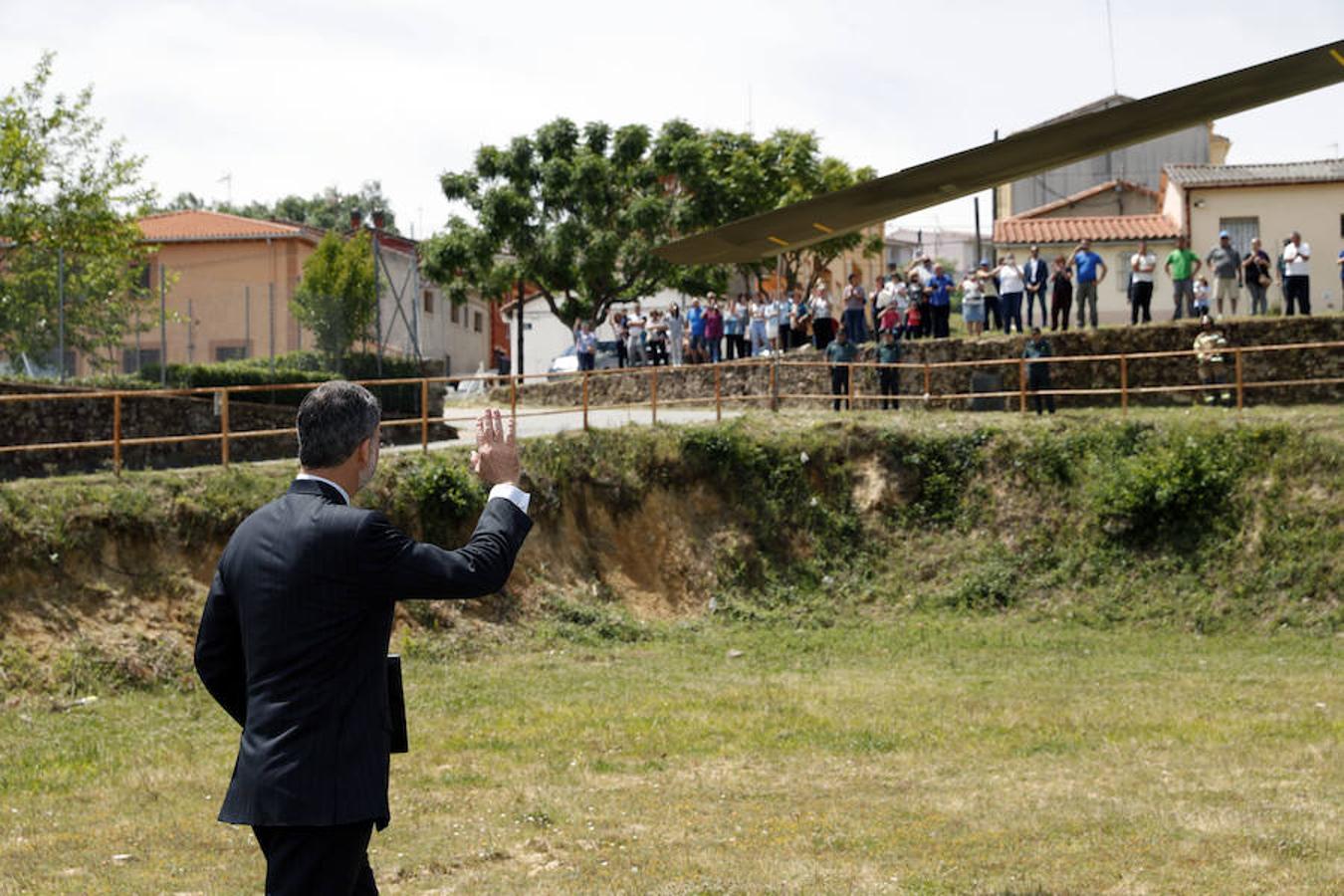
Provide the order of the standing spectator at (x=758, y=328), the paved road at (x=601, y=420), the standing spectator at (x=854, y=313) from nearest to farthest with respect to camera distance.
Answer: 1. the paved road at (x=601, y=420)
2. the standing spectator at (x=854, y=313)
3. the standing spectator at (x=758, y=328)

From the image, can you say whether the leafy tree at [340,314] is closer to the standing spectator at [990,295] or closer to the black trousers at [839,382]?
the black trousers at [839,382]

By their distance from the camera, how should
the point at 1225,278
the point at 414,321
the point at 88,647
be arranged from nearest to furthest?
1. the point at 88,647
2. the point at 1225,278
3. the point at 414,321

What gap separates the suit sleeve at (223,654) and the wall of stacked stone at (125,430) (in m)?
17.1

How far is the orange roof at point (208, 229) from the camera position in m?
49.8

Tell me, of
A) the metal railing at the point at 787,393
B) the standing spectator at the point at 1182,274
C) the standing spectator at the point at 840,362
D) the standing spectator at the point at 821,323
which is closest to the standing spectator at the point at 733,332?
the metal railing at the point at 787,393

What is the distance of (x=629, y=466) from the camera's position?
2428 cm

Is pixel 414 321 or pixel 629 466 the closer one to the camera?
pixel 629 466

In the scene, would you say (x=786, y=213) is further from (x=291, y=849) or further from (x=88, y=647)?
(x=88, y=647)

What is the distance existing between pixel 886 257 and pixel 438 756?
3127 inches

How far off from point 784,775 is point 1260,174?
103 ft

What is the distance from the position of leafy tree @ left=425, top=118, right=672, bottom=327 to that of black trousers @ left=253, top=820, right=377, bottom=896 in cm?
4006

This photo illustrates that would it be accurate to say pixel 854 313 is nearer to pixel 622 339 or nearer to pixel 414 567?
pixel 622 339

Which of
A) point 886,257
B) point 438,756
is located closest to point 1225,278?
point 438,756

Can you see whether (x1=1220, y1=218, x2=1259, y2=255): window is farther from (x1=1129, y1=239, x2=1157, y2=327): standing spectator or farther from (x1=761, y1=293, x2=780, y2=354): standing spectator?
(x1=761, y1=293, x2=780, y2=354): standing spectator
